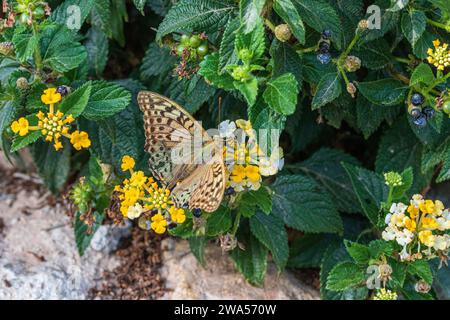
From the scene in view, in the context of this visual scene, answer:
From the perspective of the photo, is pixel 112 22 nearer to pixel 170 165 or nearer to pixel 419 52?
pixel 170 165

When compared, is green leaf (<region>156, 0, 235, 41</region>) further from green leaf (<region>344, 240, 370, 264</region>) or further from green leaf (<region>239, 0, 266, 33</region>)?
green leaf (<region>344, 240, 370, 264</region>)

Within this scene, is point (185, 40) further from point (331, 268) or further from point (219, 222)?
point (331, 268)

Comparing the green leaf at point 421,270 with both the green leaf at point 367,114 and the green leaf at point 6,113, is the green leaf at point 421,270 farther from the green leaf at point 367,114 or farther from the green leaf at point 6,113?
the green leaf at point 6,113

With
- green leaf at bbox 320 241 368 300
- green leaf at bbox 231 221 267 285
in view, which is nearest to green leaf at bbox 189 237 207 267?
green leaf at bbox 231 221 267 285

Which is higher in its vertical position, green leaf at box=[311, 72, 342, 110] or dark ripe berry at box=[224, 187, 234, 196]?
green leaf at box=[311, 72, 342, 110]

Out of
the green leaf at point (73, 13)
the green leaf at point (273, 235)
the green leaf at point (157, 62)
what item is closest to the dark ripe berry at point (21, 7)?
the green leaf at point (73, 13)

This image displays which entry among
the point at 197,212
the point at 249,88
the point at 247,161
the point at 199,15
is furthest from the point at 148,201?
the point at 199,15
